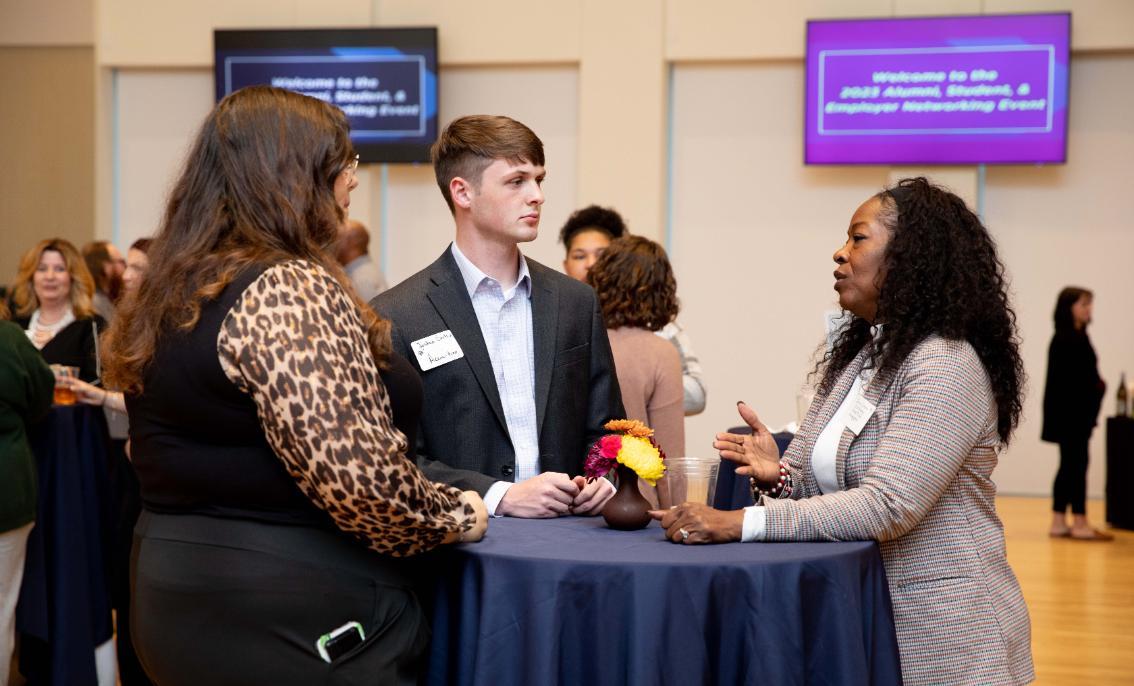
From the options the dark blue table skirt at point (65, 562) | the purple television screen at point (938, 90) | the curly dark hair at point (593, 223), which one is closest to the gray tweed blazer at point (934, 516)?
the dark blue table skirt at point (65, 562)

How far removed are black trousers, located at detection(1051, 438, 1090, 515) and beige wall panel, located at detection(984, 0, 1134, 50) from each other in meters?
2.71

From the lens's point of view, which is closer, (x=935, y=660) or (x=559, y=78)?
(x=935, y=660)

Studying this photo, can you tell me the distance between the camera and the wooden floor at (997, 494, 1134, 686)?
4.57 metres

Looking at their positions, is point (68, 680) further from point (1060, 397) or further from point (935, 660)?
point (1060, 397)

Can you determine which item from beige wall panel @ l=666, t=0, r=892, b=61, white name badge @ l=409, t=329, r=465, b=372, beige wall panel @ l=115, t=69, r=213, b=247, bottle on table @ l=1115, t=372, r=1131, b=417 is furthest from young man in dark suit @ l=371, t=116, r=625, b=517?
beige wall panel @ l=115, t=69, r=213, b=247

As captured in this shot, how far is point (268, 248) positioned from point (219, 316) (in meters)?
0.13

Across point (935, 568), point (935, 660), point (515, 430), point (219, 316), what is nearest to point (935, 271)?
point (935, 568)

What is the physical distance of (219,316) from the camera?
1663 mm

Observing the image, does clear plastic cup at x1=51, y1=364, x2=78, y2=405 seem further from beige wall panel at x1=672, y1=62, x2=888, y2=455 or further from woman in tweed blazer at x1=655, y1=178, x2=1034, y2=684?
beige wall panel at x1=672, y1=62, x2=888, y2=455

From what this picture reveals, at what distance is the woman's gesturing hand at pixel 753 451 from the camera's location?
7.80ft

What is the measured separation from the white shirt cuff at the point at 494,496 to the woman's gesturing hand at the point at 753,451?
429 mm

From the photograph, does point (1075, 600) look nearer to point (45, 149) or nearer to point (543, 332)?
point (543, 332)

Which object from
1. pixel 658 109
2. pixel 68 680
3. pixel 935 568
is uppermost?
pixel 658 109

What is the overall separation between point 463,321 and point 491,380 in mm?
147
